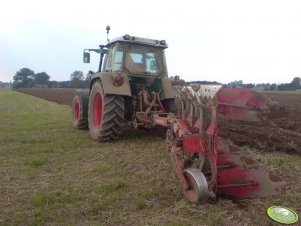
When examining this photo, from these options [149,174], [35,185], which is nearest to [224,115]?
[149,174]

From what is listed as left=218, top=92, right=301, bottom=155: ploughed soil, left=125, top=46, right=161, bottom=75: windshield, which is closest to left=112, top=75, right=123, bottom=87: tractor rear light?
left=125, top=46, right=161, bottom=75: windshield

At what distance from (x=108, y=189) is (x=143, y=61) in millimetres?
4165

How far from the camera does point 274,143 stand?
675 centimetres

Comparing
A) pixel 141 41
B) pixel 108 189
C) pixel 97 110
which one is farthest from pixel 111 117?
pixel 108 189

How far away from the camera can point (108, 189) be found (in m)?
4.29

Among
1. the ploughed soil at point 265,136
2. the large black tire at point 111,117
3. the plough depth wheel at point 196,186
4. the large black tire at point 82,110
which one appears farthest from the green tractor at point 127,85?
the plough depth wheel at point 196,186

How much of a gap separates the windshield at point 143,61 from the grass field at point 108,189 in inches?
67.0

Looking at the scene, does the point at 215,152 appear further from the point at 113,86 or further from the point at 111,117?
the point at 113,86

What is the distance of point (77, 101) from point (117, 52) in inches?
101

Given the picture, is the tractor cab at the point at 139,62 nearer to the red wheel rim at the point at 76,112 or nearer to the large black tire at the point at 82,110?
the large black tire at the point at 82,110

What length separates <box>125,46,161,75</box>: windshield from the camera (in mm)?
7664

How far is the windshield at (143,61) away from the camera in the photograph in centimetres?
766

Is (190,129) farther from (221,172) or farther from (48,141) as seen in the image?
(48,141)

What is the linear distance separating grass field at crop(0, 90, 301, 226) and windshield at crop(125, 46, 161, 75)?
170 centimetres
